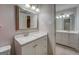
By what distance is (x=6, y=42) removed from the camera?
43.0 inches

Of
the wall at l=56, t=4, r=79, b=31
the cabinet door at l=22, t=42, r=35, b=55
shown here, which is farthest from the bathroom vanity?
the wall at l=56, t=4, r=79, b=31

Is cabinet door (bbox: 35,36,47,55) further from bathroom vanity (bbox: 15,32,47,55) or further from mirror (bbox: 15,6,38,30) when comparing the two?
mirror (bbox: 15,6,38,30)

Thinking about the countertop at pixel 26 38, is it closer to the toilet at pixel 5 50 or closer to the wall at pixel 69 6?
the toilet at pixel 5 50

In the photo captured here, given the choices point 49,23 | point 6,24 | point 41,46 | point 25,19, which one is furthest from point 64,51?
point 6,24

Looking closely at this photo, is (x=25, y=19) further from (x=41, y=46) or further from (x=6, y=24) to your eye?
(x=41, y=46)

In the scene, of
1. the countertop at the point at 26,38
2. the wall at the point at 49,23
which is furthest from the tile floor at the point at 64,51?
the countertop at the point at 26,38

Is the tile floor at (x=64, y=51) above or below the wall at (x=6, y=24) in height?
below

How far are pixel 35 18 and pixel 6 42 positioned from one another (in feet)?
1.59

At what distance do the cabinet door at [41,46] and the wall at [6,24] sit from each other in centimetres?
37

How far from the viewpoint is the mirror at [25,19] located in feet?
3.72

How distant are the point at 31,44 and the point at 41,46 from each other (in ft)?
0.46

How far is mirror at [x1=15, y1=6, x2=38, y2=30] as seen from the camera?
3.72ft

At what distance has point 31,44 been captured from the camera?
1.15 meters
